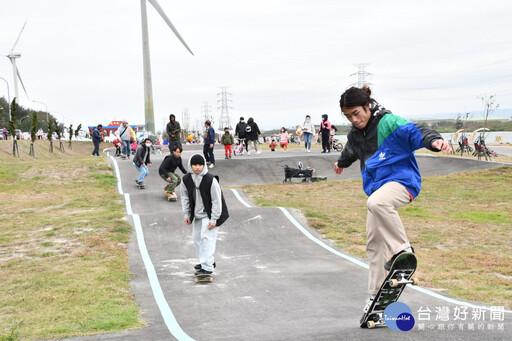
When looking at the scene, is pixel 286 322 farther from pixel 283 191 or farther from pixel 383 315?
pixel 283 191

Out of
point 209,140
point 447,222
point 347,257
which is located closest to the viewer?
point 347,257

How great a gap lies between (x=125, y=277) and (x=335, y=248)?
4.50 m

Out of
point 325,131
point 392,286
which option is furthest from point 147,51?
point 392,286

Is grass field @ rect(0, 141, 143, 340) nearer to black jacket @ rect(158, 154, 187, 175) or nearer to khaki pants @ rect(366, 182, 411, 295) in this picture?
black jacket @ rect(158, 154, 187, 175)

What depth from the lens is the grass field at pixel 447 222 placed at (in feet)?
26.8

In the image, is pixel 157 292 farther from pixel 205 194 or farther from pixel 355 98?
pixel 355 98

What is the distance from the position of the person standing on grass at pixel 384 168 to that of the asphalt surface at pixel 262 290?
A: 0.80 m

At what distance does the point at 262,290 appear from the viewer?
7508mm

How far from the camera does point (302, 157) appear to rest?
2822 centimetres

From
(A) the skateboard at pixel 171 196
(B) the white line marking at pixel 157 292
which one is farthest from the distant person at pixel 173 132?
(B) the white line marking at pixel 157 292

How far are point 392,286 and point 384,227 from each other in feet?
1.78

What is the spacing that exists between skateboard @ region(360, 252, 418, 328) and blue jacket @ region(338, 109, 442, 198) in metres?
0.66

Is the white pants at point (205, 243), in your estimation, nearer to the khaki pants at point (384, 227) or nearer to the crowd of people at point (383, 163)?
the crowd of people at point (383, 163)

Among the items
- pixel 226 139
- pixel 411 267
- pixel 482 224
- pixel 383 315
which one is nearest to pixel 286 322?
pixel 383 315
